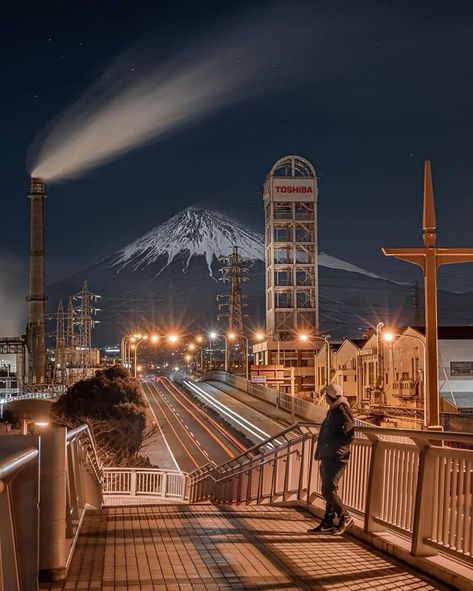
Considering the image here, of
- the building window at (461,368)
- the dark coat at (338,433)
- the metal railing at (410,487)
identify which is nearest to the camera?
the metal railing at (410,487)

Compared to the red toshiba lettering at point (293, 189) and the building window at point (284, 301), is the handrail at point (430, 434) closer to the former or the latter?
the building window at point (284, 301)

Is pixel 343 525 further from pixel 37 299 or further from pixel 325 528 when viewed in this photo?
pixel 37 299

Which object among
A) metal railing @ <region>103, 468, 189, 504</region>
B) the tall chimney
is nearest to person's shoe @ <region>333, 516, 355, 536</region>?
metal railing @ <region>103, 468, 189, 504</region>

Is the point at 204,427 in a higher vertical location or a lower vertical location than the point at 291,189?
lower

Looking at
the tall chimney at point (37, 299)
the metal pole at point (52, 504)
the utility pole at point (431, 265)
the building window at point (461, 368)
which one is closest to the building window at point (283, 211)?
the tall chimney at point (37, 299)

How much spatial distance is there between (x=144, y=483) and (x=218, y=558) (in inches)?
918

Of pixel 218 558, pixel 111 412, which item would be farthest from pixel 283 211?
pixel 218 558

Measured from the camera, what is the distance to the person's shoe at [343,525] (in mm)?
9703

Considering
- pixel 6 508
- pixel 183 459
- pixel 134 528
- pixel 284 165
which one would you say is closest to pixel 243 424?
pixel 183 459

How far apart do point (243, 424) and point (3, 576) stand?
189 feet

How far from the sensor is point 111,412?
47906 mm

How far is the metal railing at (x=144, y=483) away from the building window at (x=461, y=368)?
3490cm

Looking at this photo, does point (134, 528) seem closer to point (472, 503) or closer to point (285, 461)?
point (472, 503)

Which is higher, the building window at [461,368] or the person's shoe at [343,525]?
the building window at [461,368]
